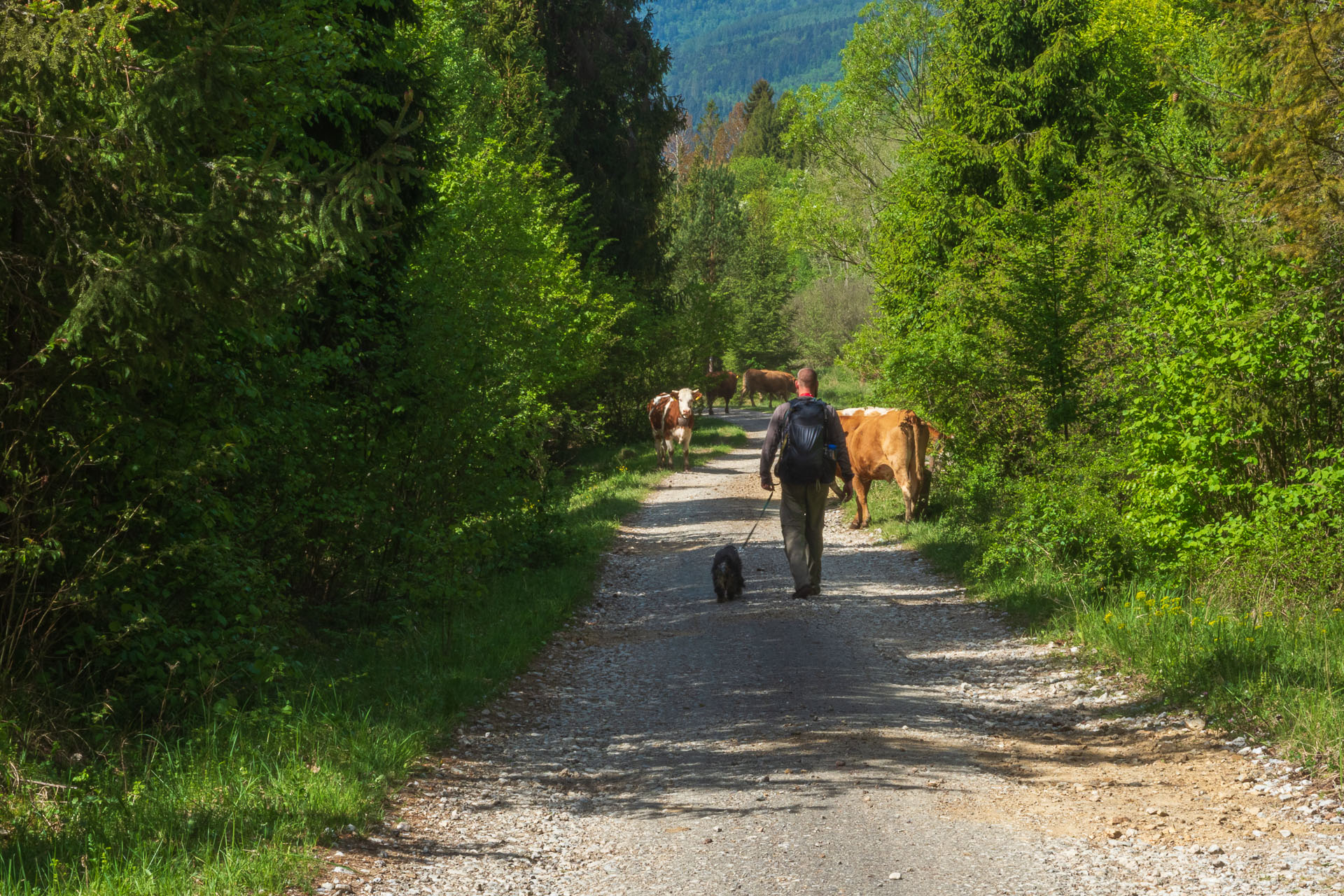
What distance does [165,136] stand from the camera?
5.14 meters

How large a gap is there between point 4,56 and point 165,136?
27.4 inches

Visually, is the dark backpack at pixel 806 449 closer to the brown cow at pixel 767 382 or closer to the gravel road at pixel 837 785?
the gravel road at pixel 837 785

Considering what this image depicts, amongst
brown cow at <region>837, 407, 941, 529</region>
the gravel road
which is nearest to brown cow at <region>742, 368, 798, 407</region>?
brown cow at <region>837, 407, 941, 529</region>

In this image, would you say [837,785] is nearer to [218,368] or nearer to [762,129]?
[218,368]

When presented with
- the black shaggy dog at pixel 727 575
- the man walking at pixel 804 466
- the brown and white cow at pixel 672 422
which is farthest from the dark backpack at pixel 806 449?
the brown and white cow at pixel 672 422

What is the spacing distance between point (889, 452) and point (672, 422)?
10.4m

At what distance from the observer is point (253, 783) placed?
525cm

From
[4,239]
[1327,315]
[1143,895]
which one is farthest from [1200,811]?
[4,239]

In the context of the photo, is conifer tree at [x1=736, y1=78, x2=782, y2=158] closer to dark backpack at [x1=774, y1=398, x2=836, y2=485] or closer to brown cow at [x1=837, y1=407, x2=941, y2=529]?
brown cow at [x1=837, y1=407, x2=941, y2=529]

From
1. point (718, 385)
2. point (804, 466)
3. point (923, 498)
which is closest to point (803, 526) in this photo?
point (804, 466)

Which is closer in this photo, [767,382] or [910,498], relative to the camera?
[910,498]

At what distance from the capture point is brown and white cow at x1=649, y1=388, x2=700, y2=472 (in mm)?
25609

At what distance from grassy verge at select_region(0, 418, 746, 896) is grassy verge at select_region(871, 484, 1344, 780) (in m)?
4.57

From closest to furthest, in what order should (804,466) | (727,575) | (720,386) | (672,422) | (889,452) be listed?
(804,466) → (727,575) → (889,452) → (672,422) → (720,386)
